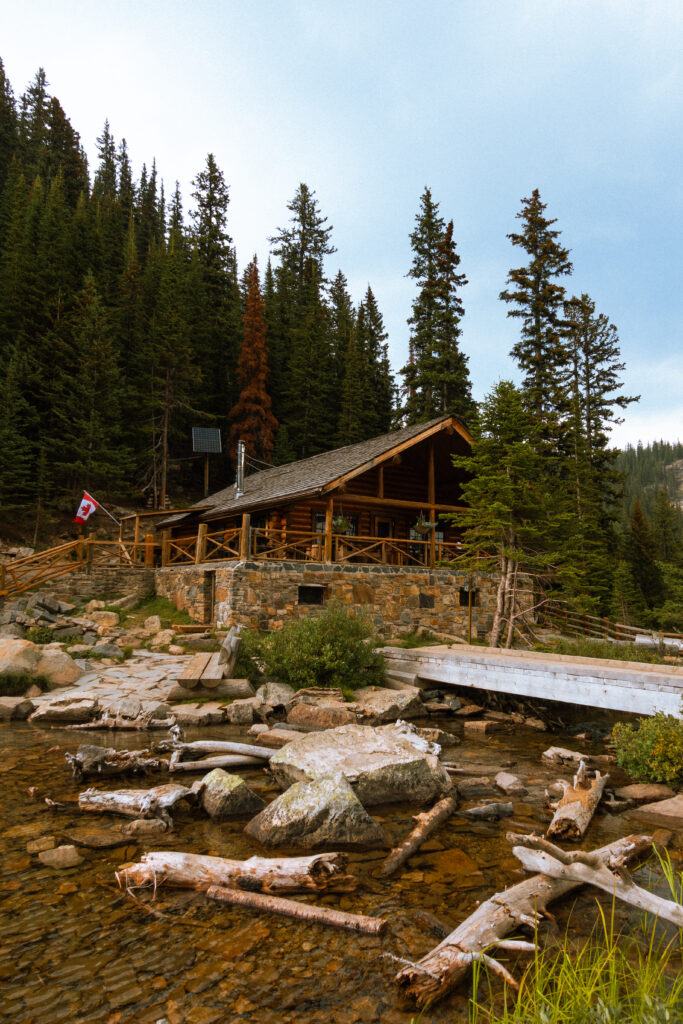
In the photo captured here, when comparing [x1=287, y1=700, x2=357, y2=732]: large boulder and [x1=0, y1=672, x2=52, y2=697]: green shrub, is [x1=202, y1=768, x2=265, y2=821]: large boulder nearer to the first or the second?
[x1=287, y1=700, x2=357, y2=732]: large boulder

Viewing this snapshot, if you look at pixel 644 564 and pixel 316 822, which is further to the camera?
pixel 644 564

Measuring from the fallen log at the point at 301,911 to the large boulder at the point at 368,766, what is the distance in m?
2.06

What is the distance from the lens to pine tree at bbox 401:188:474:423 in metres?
30.5

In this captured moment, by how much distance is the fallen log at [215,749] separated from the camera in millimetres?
7332

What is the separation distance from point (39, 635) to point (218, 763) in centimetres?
884

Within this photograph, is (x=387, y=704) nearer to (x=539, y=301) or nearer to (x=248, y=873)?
(x=248, y=873)

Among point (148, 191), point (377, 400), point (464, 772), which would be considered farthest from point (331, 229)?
point (464, 772)

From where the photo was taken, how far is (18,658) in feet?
35.7

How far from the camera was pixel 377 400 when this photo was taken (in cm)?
4034

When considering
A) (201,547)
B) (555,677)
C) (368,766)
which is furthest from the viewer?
(201,547)

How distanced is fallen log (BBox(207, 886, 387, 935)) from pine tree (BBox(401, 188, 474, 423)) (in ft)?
91.3

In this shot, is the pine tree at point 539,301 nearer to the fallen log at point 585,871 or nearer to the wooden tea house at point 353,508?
the wooden tea house at point 353,508

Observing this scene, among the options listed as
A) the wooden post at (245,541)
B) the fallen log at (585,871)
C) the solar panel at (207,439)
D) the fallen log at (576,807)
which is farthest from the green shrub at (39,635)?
the solar panel at (207,439)

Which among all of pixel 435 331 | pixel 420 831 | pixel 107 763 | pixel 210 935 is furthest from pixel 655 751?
pixel 435 331
